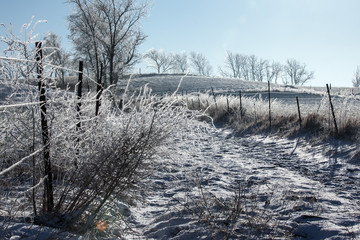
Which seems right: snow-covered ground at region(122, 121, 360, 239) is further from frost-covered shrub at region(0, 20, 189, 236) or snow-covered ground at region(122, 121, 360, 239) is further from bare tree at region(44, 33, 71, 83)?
bare tree at region(44, 33, 71, 83)

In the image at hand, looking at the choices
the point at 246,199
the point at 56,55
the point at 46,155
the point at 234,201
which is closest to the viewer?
the point at 46,155

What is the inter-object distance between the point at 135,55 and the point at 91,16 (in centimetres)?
486

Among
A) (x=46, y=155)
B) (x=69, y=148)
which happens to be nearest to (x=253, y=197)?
(x=69, y=148)

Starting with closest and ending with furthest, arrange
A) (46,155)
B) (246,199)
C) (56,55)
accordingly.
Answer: (46,155), (246,199), (56,55)

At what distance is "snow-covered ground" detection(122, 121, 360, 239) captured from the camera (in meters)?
2.35

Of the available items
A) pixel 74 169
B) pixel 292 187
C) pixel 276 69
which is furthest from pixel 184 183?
pixel 276 69

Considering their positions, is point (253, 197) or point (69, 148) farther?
point (253, 197)

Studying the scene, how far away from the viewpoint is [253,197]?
3094 mm

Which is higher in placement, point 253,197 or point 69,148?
point 69,148

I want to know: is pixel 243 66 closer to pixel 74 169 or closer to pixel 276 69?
pixel 276 69

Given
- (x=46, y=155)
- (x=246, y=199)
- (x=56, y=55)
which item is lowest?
(x=246, y=199)

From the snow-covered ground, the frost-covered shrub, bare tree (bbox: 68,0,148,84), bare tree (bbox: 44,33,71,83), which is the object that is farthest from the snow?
bare tree (bbox: 68,0,148,84)

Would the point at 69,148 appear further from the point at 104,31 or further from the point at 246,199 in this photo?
the point at 104,31

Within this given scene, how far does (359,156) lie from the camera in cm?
453
